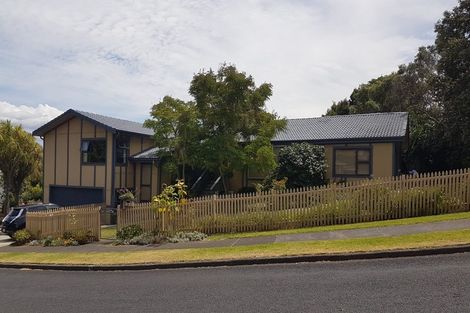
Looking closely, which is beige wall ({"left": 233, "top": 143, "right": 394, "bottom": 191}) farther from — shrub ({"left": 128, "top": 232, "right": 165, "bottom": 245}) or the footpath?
shrub ({"left": 128, "top": 232, "right": 165, "bottom": 245})

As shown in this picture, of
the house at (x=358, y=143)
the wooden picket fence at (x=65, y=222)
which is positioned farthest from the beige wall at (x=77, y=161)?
the wooden picket fence at (x=65, y=222)

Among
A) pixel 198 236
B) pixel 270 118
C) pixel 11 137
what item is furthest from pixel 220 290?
pixel 11 137

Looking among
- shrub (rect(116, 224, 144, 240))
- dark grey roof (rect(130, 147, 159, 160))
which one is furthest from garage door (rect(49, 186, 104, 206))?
shrub (rect(116, 224, 144, 240))

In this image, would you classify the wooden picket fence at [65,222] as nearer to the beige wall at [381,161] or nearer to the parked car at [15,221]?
the parked car at [15,221]

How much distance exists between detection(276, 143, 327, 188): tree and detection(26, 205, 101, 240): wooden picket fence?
9.52 m

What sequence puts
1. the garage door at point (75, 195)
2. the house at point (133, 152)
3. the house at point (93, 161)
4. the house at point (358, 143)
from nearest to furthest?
1. the house at point (358, 143)
2. the house at point (133, 152)
3. the house at point (93, 161)
4. the garage door at point (75, 195)

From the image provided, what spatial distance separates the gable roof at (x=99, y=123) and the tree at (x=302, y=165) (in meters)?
9.58

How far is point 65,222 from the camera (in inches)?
746

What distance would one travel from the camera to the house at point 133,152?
24406mm

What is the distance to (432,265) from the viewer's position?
8414mm

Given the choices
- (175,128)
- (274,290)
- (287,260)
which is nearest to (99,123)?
(175,128)

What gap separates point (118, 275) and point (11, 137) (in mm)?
26550

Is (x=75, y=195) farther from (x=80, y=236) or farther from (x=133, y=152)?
(x=80, y=236)

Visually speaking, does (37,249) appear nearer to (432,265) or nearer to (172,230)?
(172,230)
